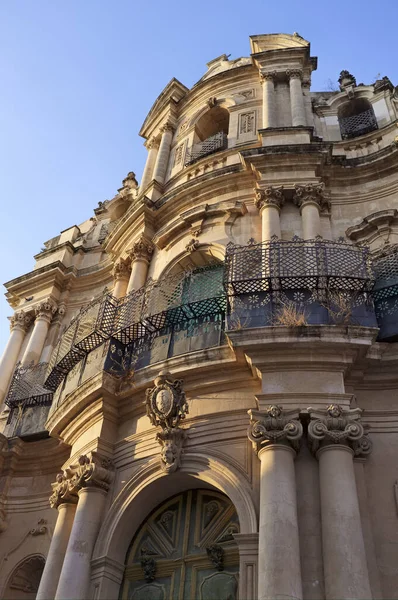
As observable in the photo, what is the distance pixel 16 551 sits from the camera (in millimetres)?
11312

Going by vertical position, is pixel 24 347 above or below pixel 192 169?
below

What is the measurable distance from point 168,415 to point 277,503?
7.68ft

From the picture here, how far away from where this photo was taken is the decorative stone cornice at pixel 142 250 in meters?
14.2

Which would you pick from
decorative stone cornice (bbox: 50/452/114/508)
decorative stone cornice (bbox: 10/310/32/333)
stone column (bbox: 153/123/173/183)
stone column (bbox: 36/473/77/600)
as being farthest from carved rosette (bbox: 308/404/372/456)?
decorative stone cornice (bbox: 10/310/32/333)

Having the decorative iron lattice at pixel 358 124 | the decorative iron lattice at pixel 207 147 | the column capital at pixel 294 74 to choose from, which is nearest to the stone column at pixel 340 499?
the decorative iron lattice at pixel 207 147

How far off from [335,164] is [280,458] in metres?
8.04

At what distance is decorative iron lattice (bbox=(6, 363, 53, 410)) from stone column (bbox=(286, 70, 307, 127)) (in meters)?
8.92

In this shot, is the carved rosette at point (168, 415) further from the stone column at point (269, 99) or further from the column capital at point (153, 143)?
the column capital at point (153, 143)

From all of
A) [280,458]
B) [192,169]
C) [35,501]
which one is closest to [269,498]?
[280,458]

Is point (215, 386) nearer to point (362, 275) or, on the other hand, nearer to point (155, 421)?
point (155, 421)

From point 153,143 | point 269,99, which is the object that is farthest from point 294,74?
point 153,143

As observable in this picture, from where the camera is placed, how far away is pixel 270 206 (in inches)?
484

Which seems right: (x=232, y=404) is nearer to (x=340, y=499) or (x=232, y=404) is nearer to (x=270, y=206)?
(x=340, y=499)

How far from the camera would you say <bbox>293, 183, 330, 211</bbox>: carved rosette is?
40.3ft
